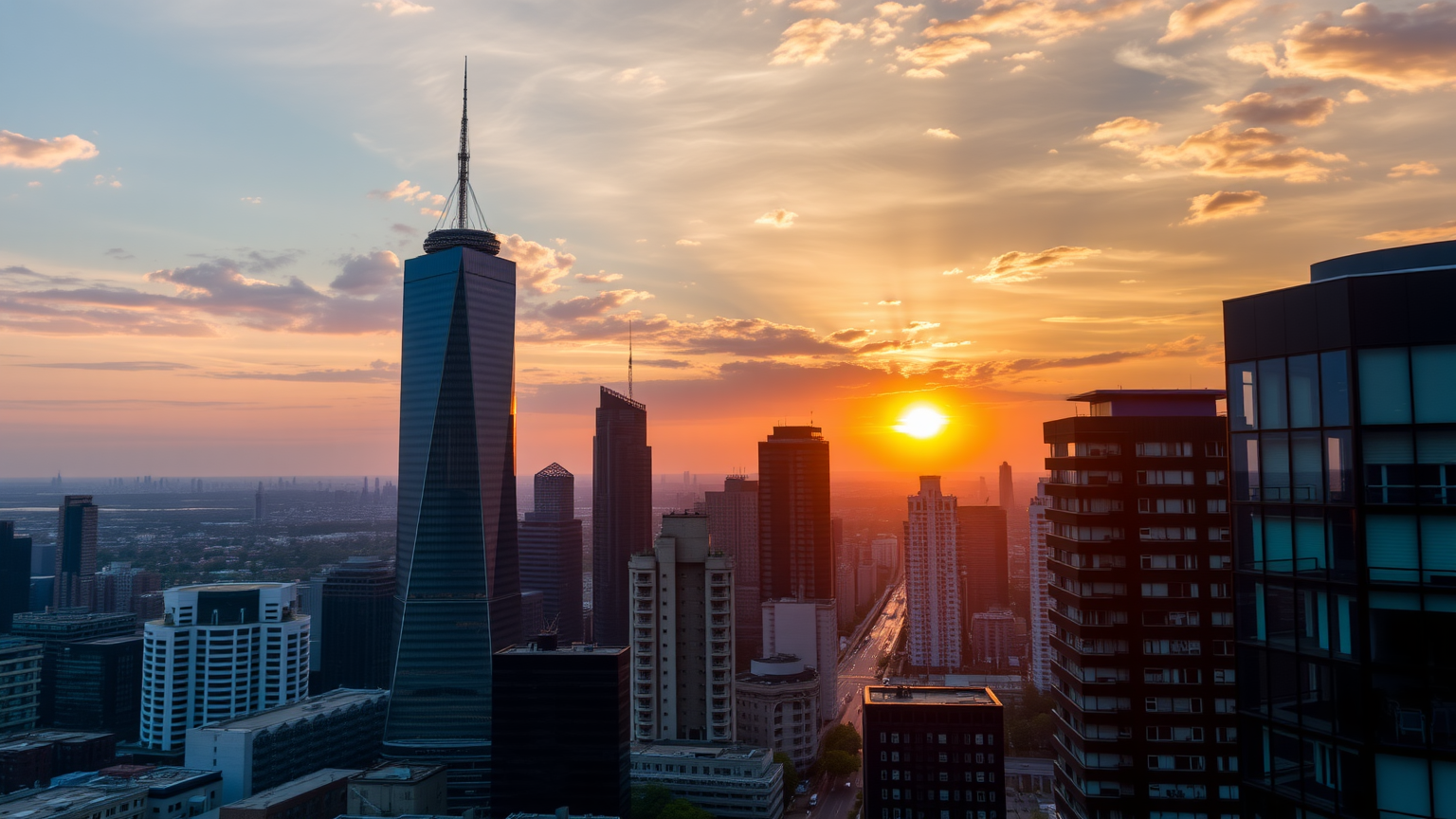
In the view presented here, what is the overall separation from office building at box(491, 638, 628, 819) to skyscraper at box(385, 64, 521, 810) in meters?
46.2

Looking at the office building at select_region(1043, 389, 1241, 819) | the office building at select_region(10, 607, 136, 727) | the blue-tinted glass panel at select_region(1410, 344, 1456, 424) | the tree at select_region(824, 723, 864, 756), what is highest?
the blue-tinted glass panel at select_region(1410, 344, 1456, 424)

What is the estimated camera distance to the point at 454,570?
143 metres

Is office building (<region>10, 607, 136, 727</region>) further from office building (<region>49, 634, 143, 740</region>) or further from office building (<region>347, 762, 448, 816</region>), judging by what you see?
office building (<region>347, 762, 448, 816</region>)

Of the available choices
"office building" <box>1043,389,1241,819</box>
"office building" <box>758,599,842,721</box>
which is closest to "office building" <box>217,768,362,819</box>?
"office building" <box>1043,389,1241,819</box>

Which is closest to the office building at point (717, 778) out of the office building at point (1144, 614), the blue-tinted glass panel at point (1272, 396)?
the office building at point (1144, 614)

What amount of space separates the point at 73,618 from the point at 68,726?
82.1 feet

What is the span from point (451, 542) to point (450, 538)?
2.08 ft

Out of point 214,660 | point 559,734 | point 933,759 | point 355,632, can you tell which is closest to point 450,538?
point 214,660

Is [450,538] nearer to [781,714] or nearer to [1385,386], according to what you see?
[781,714]

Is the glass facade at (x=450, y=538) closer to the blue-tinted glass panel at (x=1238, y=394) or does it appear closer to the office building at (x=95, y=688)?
the office building at (x=95, y=688)

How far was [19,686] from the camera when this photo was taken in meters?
146

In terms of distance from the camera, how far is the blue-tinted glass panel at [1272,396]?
16438 millimetres

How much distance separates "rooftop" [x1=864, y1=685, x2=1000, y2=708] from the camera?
9125 centimetres

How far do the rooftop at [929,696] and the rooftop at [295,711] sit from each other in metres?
85.3
